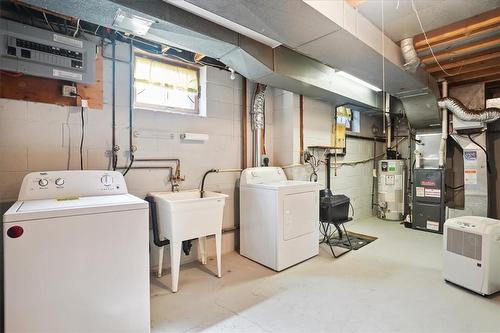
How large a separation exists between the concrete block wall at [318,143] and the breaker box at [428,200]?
0.94m

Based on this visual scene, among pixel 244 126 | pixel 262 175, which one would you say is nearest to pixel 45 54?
pixel 244 126

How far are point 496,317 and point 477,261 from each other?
44cm

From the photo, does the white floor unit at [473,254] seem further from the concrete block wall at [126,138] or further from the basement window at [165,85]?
the basement window at [165,85]

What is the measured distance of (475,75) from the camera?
12.2ft

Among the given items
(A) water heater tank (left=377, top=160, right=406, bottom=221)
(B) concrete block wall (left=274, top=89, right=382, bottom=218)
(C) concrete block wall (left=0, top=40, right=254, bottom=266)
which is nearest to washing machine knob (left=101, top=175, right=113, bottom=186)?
(C) concrete block wall (left=0, top=40, right=254, bottom=266)

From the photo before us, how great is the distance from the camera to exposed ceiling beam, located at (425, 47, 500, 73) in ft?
9.52

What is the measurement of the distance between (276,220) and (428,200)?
3.33m

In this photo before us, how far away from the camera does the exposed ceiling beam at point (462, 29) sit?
221cm

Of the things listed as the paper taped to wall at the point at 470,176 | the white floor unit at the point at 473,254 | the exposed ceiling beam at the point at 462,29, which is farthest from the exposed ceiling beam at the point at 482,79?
the white floor unit at the point at 473,254

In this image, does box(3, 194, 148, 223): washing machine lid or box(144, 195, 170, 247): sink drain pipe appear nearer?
box(3, 194, 148, 223): washing machine lid

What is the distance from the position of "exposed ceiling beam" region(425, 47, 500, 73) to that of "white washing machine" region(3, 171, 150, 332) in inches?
156

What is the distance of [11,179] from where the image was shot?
1986 millimetres

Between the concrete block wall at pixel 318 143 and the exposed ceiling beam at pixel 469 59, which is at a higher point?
the exposed ceiling beam at pixel 469 59

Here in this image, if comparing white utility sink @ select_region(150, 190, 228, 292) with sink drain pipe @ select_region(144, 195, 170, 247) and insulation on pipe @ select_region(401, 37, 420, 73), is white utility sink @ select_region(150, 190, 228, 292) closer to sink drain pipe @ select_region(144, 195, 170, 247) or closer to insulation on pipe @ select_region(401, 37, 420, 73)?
sink drain pipe @ select_region(144, 195, 170, 247)
